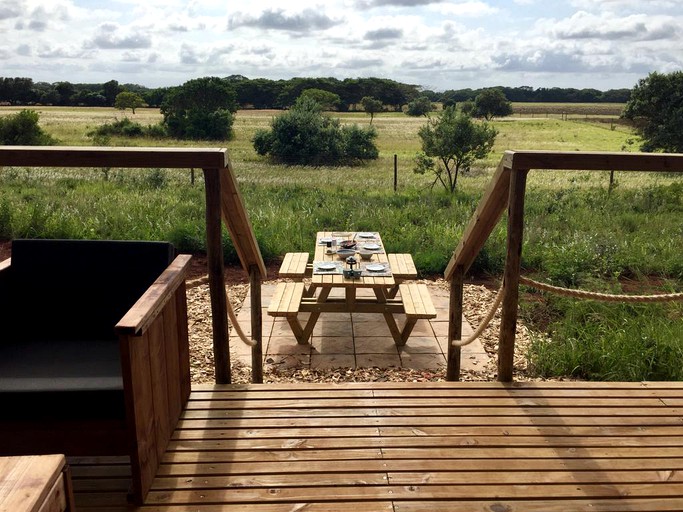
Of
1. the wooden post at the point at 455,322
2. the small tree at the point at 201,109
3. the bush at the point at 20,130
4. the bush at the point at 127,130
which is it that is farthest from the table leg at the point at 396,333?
the small tree at the point at 201,109

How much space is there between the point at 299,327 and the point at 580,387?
2.74 m

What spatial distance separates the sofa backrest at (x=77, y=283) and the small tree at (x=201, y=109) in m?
34.6

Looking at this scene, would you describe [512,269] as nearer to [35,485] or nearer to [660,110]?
[35,485]

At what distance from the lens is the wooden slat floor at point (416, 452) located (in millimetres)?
2285

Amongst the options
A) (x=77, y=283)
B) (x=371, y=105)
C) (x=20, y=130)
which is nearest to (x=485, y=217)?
(x=77, y=283)

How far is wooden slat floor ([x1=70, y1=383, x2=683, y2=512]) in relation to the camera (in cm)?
229

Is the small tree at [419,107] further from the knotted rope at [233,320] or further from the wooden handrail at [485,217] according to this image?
the knotted rope at [233,320]

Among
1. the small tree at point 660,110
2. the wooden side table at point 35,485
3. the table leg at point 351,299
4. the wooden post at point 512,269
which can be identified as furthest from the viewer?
the small tree at point 660,110

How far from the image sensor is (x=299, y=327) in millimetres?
5438

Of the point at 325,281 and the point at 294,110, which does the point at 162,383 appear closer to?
the point at 325,281

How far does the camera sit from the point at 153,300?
2.29m

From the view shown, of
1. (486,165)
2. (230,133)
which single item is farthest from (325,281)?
(230,133)

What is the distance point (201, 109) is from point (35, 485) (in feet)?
126

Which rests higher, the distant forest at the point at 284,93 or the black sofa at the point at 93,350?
the distant forest at the point at 284,93
